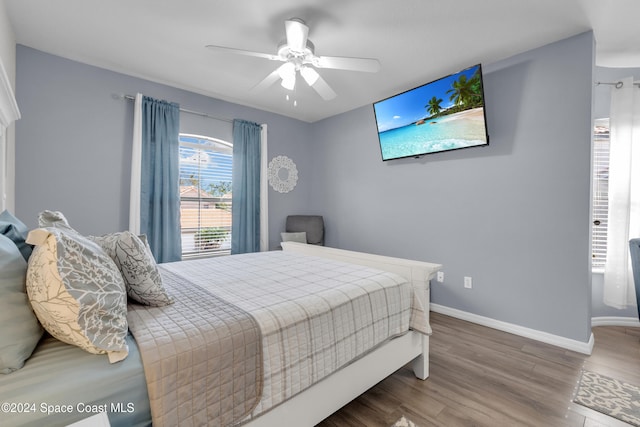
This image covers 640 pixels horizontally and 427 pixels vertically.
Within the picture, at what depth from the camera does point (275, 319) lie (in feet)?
4.08

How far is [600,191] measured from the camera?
2928 mm

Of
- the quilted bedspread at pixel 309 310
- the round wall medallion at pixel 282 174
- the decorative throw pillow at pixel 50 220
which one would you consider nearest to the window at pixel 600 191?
the quilted bedspread at pixel 309 310

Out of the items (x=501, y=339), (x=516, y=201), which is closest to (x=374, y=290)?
(x=501, y=339)

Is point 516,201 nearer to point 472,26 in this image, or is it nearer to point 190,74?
point 472,26

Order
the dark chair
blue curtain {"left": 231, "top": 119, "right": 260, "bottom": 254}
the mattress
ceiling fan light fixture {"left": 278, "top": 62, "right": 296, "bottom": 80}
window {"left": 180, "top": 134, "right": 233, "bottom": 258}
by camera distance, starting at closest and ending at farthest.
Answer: the mattress < ceiling fan light fixture {"left": 278, "top": 62, "right": 296, "bottom": 80} < the dark chair < window {"left": 180, "top": 134, "right": 233, "bottom": 258} < blue curtain {"left": 231, "top": 119, "right": 260, "bottom": 254}

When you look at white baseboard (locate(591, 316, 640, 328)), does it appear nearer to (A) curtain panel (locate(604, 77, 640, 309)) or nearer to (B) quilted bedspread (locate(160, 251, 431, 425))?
(A) curtain panel (locate(604, 77, 640, 309))

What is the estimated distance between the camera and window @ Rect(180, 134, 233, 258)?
3.46 m

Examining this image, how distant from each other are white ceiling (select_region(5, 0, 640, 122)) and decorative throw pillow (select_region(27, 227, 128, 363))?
73.7 inches

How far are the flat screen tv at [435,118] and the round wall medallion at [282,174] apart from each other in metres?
1.47

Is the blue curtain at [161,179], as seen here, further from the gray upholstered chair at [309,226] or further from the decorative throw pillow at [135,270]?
the decorative throw pillow at [135,270]

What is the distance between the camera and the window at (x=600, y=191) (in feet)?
9.54

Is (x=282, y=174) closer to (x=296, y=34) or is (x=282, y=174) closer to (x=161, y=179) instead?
(x=161, y=179)

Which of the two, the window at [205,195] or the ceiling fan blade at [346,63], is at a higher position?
the ceiling fan blade at [346,63]

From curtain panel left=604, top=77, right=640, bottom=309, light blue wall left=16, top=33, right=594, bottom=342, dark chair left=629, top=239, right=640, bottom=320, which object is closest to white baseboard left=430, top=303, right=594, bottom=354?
light blue wall left=16, top=33, right=594, bottom=342
